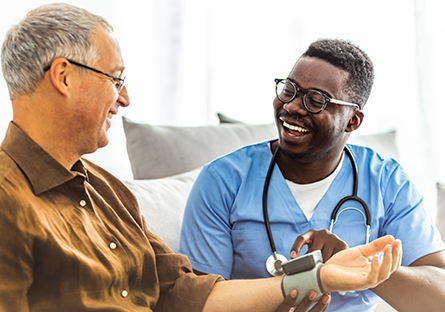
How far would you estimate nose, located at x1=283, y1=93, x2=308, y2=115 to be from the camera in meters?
1.29

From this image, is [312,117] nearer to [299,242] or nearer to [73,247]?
[299,242]

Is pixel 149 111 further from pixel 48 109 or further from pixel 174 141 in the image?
pixel 48 109

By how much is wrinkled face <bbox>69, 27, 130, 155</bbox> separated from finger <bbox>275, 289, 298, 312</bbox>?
0.56 metres

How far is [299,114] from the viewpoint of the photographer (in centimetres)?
129

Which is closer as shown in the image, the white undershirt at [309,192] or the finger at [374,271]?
the finger at [374,271]

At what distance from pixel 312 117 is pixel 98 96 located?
26.3 inches

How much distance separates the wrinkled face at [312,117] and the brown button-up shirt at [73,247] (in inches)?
18.9

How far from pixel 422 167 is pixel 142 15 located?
178 cm

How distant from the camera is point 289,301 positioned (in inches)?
39.9

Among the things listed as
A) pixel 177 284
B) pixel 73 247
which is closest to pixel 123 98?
pixel 73 247

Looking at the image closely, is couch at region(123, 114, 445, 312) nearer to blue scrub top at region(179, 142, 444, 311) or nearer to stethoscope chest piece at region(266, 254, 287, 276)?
blue scrub top at region(179, 142, 444, 311)

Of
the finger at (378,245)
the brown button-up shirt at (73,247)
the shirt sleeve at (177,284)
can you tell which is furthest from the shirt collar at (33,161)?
the finger at (378,245)

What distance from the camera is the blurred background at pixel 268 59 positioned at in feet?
7.17

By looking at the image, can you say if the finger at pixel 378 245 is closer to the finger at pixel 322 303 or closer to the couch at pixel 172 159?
the finger at pixel 322 303
